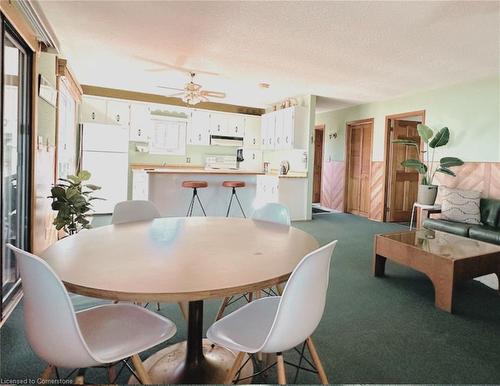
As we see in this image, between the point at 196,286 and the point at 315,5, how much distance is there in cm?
253

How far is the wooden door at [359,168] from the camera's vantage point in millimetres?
6855

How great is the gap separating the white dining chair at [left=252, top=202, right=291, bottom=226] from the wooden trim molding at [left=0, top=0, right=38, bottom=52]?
2.14m

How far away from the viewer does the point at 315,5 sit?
2646 mm

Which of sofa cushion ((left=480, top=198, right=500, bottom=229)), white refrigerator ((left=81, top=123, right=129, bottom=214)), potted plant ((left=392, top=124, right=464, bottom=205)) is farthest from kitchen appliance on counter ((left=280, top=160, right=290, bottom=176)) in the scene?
sofa cushion ((left=480, top=198, right=500, bottom=229))

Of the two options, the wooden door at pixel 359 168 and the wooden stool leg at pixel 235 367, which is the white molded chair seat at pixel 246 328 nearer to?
the wooden stool leg at pixel 235 367

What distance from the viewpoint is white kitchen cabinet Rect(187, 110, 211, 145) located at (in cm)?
727

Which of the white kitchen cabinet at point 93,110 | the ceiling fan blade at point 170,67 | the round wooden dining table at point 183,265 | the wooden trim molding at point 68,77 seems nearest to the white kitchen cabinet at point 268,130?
the ceiling fan blade at point 170,67

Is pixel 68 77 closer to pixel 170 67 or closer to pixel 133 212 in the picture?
pixel 170 67

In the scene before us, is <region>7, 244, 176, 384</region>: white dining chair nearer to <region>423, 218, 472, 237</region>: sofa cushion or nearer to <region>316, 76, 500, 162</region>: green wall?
<region>423, 218, 472, 237</region>: sofa cushion

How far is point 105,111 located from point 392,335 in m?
6.20

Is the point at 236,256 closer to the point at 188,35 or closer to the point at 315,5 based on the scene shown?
the point at 315,5

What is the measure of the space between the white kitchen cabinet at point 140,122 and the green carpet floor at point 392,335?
4655 millimetres

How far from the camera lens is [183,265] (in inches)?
49.9

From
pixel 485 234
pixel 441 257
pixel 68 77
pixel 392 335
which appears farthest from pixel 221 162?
pixel 392 335
